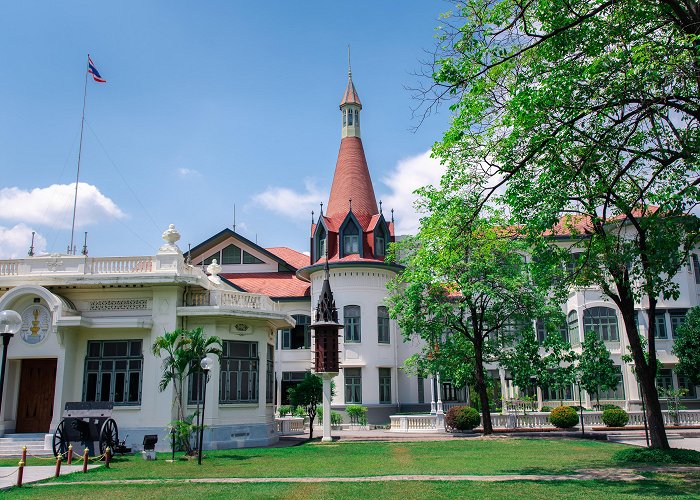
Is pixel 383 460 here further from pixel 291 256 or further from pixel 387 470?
pixel 291 256

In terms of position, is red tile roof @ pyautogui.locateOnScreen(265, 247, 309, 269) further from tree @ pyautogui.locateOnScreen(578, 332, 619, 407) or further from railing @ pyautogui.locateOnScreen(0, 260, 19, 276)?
railing @ pyautogui.locateOnScreen(0, 260, 19, 276)

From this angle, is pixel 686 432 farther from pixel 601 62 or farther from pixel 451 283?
pixel 601 62

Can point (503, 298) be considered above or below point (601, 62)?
below

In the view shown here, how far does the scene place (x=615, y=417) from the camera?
28219 mm

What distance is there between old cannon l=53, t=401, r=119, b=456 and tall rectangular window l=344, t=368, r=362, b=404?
→ 55.6ft

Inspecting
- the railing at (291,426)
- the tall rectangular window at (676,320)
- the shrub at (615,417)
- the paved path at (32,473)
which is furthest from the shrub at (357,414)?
the paved path at (32,473)

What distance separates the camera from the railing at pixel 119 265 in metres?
23.2

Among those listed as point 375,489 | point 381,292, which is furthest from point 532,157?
point 381,292

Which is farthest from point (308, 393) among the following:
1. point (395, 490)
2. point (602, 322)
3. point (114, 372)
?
point (602, 322)

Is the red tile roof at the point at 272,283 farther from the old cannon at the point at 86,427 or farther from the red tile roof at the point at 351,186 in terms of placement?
the old cannon at the point at 86,427

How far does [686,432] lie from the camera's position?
2589cm

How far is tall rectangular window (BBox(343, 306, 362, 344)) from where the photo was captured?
3553 centimetres

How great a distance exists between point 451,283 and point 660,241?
1358cm

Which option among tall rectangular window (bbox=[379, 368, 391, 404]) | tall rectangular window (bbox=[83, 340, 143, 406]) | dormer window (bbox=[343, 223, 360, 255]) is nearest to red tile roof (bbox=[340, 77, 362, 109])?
dormer window (bbox=[343, 223, 360, 255])
